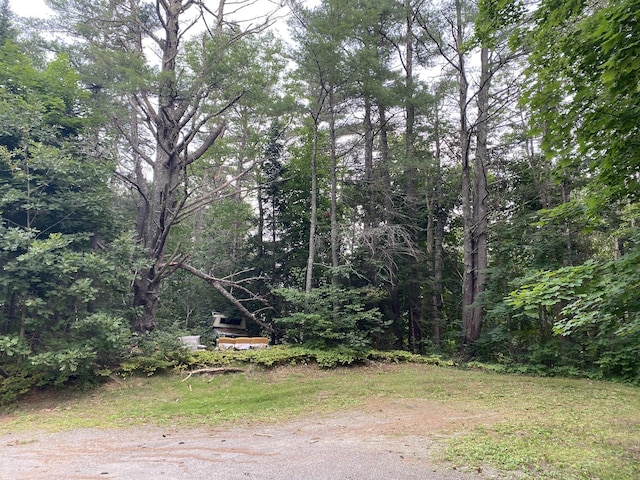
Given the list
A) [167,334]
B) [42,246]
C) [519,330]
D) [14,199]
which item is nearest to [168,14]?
[14,199]

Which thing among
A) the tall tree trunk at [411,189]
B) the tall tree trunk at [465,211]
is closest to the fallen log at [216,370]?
the tall tree trunk at [411,189]

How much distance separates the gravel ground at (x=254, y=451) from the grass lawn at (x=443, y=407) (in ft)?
1.09

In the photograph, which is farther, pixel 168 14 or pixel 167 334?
pixel 168 14

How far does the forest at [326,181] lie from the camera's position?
3627mm

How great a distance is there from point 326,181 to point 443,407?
389 inches

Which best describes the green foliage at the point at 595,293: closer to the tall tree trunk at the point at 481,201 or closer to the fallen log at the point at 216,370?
the fallen log at the point at 216,370

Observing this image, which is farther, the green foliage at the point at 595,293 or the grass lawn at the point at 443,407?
the grass lawn at the point at 443,407

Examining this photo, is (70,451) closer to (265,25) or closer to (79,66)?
(79,66)

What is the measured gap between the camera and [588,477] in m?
3.18

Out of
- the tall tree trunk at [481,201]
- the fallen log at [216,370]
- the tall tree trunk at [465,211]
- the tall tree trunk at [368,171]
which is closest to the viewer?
the fallen log at [216,370]

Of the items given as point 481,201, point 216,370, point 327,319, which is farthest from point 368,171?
point 216,370

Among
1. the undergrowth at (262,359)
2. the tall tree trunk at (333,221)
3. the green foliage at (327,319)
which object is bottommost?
the undergrowth at (262,359)

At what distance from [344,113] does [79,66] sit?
7454 mm

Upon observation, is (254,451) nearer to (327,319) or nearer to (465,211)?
(327,319)
